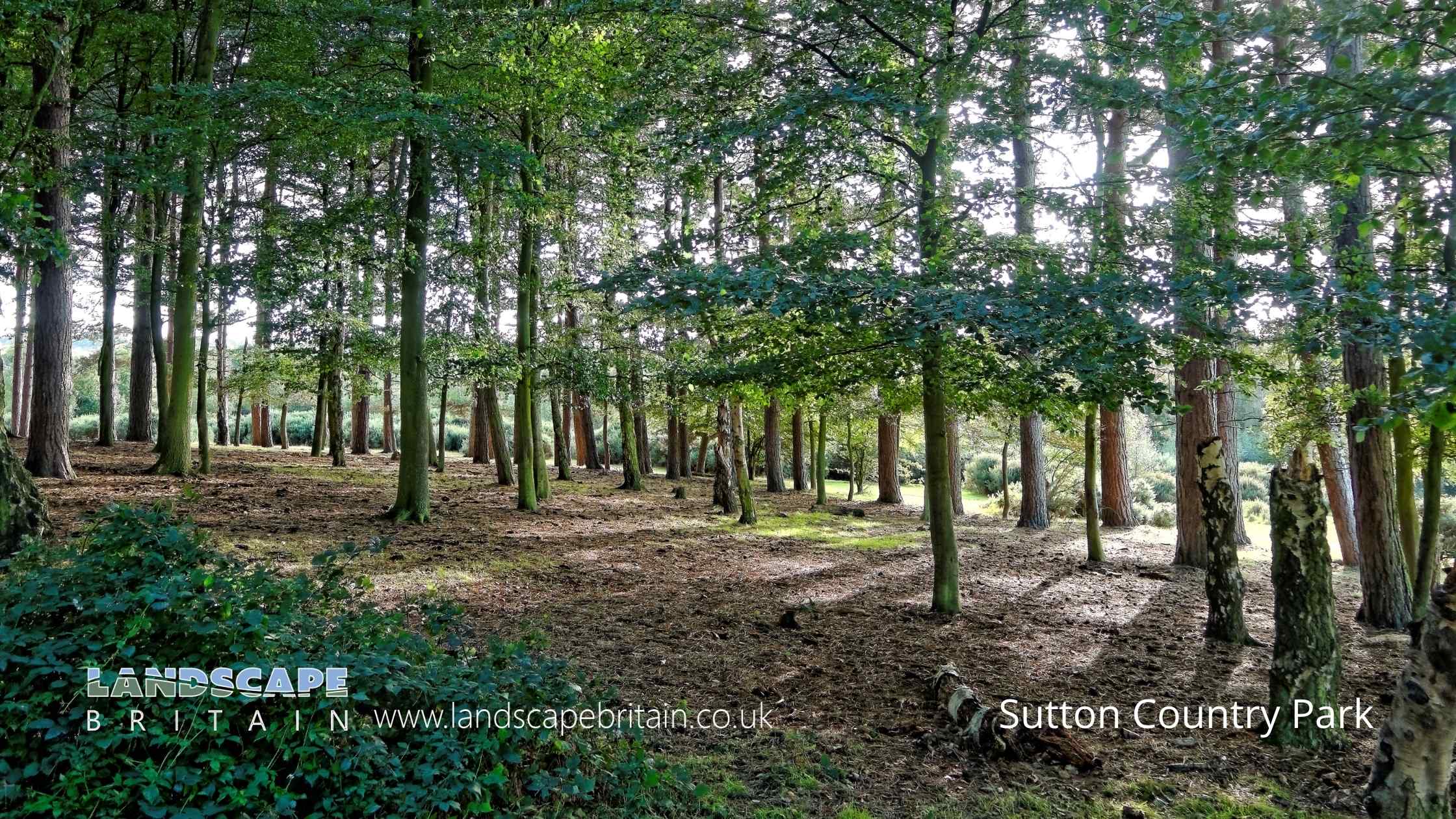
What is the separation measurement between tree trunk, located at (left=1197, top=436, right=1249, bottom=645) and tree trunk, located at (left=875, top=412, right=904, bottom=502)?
1194cm

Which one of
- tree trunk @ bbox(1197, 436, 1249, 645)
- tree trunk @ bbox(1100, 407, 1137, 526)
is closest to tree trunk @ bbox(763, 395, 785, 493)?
Result: tree trunk @ bbox(1100, 407, 1137, 526)

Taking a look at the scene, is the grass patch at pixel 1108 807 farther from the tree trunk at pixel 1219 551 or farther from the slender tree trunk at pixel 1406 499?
the slender tree trunk at pixel 1406 499

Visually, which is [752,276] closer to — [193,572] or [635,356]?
[193,572]

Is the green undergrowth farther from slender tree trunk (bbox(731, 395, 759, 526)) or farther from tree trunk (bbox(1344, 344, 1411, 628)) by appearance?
tree trunk (bbox(1344, 344, 1411, 628))

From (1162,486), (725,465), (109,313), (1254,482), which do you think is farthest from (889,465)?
(109,313)

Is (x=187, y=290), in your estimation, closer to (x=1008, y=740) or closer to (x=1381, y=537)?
(x=1008, y=740)

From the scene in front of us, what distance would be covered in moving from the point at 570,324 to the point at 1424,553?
15.0 meters

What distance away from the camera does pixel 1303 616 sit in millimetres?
4461

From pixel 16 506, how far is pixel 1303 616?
860 cm

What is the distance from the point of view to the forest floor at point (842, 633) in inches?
152

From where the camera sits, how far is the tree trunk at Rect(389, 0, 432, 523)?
385 inches

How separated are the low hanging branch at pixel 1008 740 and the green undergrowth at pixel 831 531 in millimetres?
6657

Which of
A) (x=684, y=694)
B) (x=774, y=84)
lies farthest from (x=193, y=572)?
(x=774, y=84)

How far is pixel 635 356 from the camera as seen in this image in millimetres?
13180
